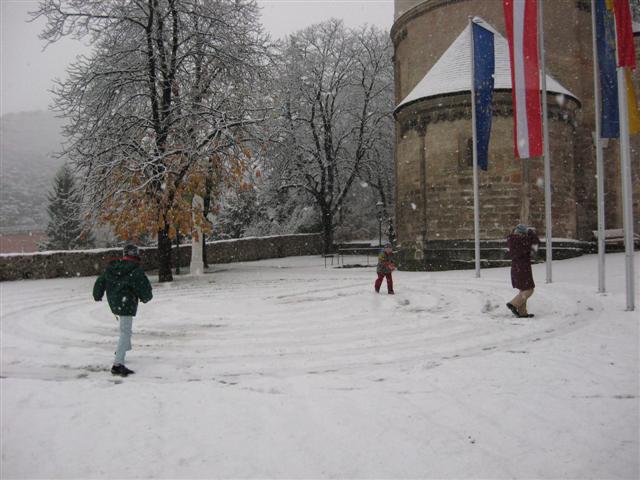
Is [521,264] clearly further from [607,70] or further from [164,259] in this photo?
[164,259]

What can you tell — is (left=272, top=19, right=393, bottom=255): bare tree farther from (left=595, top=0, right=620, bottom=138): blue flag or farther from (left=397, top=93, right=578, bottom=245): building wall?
(left=595, top=0, right=620, bottom=138): blue flag

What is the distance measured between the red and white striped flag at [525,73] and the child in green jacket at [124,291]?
421 inches

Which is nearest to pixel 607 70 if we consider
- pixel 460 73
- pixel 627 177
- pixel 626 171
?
pixel 626 171

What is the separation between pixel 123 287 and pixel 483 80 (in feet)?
44.1

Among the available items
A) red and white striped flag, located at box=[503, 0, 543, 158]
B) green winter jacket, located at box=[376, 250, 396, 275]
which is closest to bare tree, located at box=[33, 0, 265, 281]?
green winter jacket, located at box=[376, 250, 396, 275]

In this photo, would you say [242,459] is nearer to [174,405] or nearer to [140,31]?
[174,405]

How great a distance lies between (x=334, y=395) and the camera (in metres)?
5.98

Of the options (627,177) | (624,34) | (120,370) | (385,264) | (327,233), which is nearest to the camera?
(120,370)

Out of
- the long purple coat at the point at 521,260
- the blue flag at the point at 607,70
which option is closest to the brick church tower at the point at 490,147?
the blue flag at the point at 607,70

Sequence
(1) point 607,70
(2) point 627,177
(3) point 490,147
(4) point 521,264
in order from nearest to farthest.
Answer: (4) point 521,264 → (2) point 627,177 → (1) point 607,70 → (3) point 490,147

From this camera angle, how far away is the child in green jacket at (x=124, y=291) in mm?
7227

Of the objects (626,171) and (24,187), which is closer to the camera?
(626,171)

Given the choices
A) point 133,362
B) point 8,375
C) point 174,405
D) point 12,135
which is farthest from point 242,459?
point 12,135

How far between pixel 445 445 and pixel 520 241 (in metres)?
6.33
